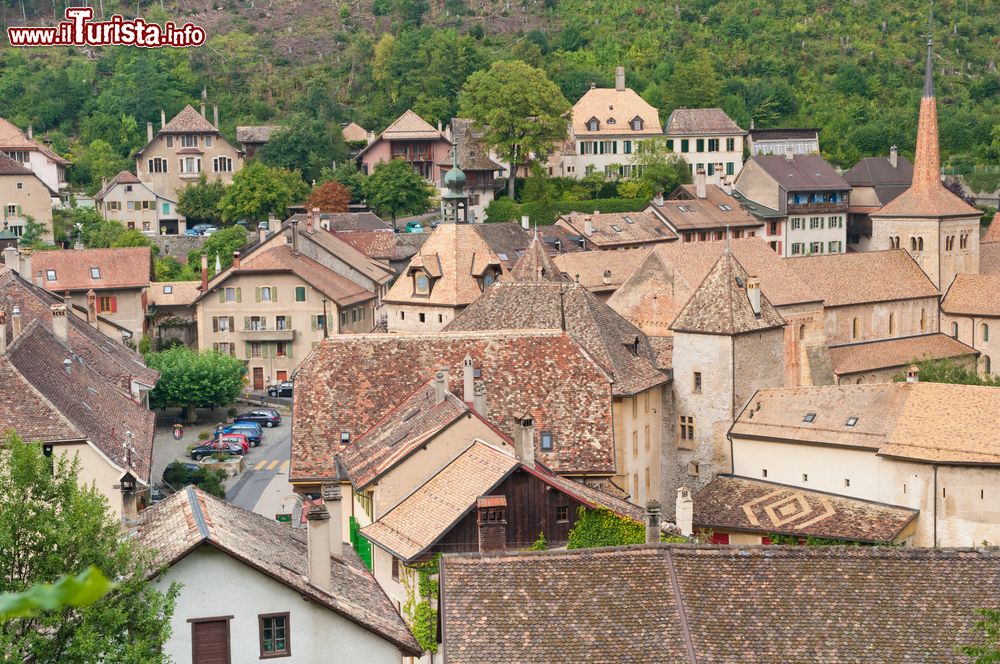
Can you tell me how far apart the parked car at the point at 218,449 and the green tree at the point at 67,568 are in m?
46.5

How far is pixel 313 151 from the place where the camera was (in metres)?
122

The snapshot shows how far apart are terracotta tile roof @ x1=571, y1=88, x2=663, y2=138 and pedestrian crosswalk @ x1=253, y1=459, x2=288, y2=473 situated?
58395 millimetres

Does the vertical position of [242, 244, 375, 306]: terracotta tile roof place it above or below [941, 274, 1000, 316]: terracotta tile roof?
above

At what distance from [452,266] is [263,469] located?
13634mm

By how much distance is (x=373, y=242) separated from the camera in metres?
102

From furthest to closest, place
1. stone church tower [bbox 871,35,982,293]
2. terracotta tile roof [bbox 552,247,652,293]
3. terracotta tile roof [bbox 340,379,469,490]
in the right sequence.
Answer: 1. stone church tower [bbox 871,35,982,293]
2. terracotta tile roof [bbox 552,247,652,293]
3. terracotta tile roof [bbox 340,379,469,490]

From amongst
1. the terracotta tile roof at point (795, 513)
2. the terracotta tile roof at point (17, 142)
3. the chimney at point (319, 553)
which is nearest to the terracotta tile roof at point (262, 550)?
the chimney at point (319, 553)

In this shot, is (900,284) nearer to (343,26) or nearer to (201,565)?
(201,565)

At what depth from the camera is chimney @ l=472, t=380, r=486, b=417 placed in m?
51.2

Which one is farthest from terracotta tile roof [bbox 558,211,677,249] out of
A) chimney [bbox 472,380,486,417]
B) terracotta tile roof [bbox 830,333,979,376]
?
chimney [bbox 472,380,486,417]

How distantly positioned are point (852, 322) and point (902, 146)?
51.0 m

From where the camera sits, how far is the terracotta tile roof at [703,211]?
108 m

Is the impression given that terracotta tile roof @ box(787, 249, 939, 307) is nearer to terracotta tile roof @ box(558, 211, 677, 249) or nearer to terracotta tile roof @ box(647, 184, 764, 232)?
terracotta tile roof @ box(558, 211, 677, 249)

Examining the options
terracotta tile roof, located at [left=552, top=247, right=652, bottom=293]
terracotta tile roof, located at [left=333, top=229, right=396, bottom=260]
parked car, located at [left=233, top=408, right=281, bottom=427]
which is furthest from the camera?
terracotta tile roof, located at [left=333, top=229, right=396, bottom=260]
